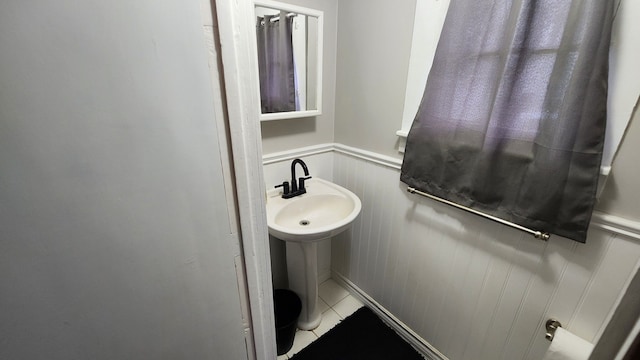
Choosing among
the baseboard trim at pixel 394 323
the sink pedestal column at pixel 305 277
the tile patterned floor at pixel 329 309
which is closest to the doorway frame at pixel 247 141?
the sink pedestal column at pixel 305 277

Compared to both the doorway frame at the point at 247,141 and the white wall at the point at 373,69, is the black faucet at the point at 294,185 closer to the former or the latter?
the white wall at the point at 373,69

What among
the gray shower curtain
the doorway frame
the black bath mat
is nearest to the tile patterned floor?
the black bath mat

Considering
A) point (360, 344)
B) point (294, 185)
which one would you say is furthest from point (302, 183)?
point (360, 344)

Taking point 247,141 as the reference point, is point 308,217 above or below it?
below

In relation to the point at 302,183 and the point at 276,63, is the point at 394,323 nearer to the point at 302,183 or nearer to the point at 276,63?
the point at 302,183

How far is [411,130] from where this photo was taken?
3.79 feet

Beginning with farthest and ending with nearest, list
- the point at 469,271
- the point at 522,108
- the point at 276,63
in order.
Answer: the point at 276,63
the point at 469,271
the point at 522,108

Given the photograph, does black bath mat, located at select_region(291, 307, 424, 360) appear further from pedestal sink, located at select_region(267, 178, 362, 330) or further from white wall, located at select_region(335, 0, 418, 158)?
white wall, located at select_region(335, 0, 418, 158)

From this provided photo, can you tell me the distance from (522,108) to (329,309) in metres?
1.54

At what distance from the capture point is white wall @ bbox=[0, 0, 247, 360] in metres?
0.33

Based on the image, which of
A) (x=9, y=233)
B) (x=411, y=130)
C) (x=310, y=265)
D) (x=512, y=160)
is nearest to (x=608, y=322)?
(x=512, y=160)

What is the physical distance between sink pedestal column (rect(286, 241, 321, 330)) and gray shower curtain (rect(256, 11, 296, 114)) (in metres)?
0.74

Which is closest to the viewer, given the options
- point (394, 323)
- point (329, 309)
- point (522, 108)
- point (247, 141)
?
point (247, 141)

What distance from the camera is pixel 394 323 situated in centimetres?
156
